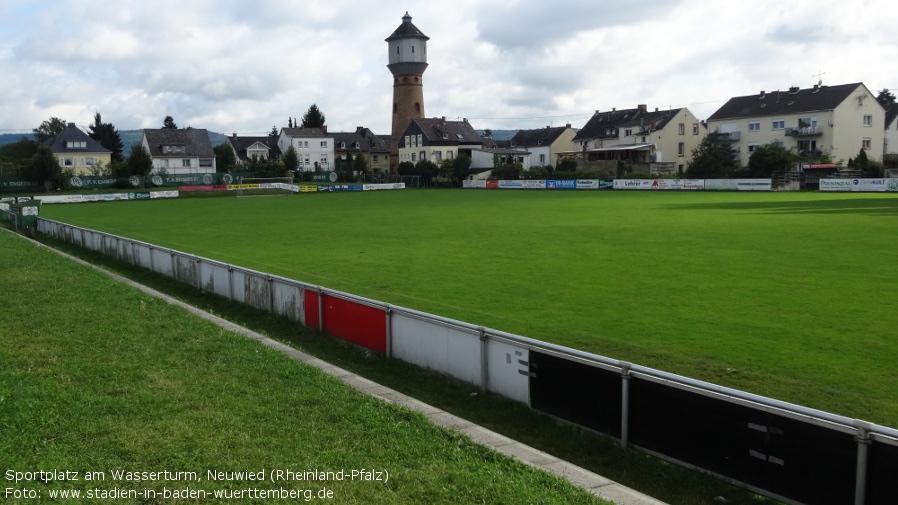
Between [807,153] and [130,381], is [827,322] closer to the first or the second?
[130,381]

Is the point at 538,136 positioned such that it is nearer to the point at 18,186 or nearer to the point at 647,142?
the point at 647,142

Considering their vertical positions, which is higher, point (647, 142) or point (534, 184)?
point (647, 142)

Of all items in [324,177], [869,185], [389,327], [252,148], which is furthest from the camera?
[252,148]

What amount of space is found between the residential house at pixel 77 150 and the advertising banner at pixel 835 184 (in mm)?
96221

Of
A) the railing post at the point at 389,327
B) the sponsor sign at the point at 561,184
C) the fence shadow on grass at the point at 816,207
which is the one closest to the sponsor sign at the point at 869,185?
the fence shadow on grass at the point at 816,207

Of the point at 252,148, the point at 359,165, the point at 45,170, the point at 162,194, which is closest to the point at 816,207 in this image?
the point at 162,194

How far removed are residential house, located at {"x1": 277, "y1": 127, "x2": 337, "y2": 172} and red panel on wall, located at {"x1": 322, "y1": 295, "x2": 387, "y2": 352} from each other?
119 metres

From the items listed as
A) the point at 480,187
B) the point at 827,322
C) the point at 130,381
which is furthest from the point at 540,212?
the point at 480,187

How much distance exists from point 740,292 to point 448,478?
12497 mm

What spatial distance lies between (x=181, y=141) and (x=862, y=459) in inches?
4814

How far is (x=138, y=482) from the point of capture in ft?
18.7

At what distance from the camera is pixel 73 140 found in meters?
114

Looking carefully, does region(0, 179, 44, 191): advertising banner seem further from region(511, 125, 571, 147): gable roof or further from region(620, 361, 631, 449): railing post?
region(620, 361, 631, 449): railing post

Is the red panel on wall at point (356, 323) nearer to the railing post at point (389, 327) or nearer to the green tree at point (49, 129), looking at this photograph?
the railing post at point (389, 327)
